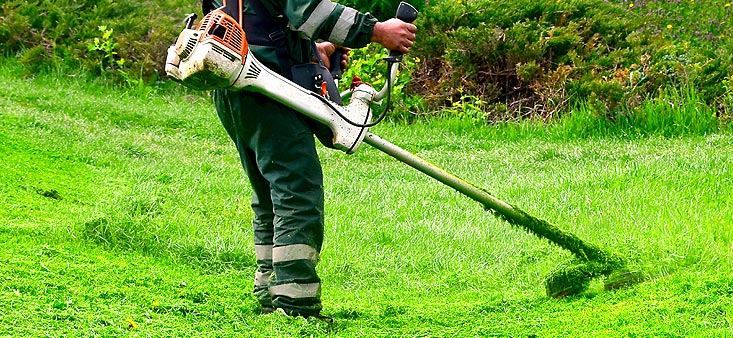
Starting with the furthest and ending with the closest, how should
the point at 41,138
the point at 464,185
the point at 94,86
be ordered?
the point at 94,86 < the point at 41,138 < the point at 464,185

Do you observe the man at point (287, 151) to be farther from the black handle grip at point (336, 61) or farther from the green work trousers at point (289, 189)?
the black handle grip at point (336, 61)

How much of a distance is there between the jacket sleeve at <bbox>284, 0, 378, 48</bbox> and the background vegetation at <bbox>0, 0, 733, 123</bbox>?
17.7 feet

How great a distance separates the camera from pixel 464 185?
4.22 meters

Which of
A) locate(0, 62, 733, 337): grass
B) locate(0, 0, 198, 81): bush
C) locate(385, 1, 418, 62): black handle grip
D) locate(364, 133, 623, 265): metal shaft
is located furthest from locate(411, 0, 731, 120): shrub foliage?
locate(385, 1, 418, 62): black handle grip

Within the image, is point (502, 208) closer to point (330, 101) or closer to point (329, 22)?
point (330, 101)

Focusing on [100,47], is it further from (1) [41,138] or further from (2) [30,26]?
(1) [41,138]

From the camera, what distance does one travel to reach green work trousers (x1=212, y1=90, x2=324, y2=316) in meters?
3.89

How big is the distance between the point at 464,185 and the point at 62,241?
2168 mm

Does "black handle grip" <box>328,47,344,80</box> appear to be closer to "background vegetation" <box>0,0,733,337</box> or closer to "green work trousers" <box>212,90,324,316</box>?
"green work trousers" <box>212,90,324,316</box>

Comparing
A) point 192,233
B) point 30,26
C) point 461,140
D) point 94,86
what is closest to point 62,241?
point 192,233

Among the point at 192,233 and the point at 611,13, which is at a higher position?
the point at 611,13

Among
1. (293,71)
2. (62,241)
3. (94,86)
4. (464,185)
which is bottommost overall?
(94,86)

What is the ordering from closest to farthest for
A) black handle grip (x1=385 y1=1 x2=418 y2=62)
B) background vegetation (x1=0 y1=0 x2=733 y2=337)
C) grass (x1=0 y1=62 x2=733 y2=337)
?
black handle grip (x1=385 y1=1 x2=418 y2=62), grass (x1=0 y1=62 x2=733 y2=337), background vegetation (x1=0 y1=0 x2=733 y2=337)

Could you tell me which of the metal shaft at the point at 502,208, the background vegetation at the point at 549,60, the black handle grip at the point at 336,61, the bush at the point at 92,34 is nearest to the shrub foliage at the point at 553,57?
the background vegetation at the point at 549,60
